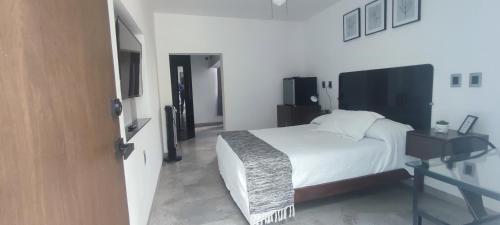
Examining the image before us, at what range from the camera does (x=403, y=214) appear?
2143 millimetres

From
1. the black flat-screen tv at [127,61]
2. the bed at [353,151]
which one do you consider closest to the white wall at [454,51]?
the bed at [353,151]

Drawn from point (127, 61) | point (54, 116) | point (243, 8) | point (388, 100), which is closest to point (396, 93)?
point (388, 100)

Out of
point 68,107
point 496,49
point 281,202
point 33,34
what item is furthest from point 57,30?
point 496,49

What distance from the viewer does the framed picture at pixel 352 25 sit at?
3363 millimetres

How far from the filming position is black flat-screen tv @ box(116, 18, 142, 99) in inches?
63.4

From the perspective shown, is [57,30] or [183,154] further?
[183,154]

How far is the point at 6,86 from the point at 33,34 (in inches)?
6.5

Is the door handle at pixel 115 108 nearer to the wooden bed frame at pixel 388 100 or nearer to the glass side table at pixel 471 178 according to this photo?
the wooden bed frame at pixel 388 100

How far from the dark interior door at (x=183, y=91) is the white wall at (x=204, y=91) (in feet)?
4.61

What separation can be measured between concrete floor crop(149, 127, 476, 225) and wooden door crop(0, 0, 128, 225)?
4.42 feet

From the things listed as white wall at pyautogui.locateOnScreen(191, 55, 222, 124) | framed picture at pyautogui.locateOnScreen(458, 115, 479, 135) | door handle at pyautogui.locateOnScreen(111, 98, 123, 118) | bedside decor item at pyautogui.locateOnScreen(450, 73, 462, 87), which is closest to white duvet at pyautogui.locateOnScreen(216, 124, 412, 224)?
framed picture at pyautogui.locateOnScreen(458, 115, 479, 135)

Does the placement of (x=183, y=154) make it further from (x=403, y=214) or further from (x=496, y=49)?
(x=496, y=49)

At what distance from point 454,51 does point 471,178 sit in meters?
1.27

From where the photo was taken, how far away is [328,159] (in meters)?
2.16
